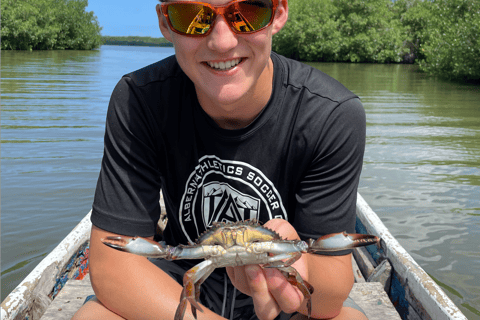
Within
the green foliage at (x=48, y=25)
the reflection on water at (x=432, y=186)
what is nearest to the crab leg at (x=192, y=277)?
the reflection on water at (x=432, y=186)

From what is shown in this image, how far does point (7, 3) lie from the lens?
5144cm

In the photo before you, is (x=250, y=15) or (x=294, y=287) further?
(x=250, y=15)

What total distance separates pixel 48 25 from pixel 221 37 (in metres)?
63.1

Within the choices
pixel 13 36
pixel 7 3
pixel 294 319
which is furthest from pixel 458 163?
pixel 7 3

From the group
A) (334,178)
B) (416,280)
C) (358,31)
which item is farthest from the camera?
(358,31)

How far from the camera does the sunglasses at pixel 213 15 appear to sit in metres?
2.10

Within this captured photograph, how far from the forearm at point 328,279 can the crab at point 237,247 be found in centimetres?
50

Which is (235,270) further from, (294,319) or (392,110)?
(392,110)

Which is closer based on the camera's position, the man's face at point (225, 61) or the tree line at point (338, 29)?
the man's face at point (225, 61)

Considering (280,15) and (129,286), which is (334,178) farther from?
(129,286)

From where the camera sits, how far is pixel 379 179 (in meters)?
8.57

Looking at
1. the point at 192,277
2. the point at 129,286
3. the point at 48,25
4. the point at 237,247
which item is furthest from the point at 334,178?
the point at 48,25

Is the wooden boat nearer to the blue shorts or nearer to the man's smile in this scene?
the blue shorts

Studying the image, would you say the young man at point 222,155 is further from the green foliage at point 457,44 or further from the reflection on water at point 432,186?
the green foliage at point 457,44
